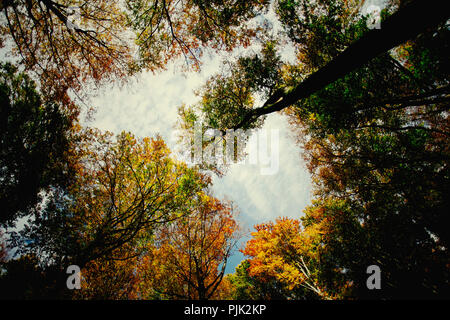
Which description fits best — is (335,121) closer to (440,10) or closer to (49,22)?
(440,10)

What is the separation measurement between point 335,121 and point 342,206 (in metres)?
9.63

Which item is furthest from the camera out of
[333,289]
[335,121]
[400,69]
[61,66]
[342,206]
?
[342,206]

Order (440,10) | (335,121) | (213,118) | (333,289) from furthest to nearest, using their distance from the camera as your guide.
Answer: (333,289) → (213,118) → (335,121) → (440,10)

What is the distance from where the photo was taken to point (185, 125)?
33.1ft

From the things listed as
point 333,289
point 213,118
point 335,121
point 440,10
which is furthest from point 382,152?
point 333,289

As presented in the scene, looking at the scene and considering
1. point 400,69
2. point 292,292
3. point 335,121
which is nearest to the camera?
point 400,69

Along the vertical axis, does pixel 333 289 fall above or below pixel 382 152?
below

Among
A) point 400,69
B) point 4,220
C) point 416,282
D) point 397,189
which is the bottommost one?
point 416,282

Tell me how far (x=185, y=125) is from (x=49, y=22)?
6.48 meters

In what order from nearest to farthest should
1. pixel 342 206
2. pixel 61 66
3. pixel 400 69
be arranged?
pixel 400 69, pixel 61 66, pixel 342 206

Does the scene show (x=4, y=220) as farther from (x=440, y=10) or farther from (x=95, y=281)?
(x=440, y=10)

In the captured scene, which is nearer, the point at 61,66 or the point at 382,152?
the point at 61,66

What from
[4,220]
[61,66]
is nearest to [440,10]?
[61,66]

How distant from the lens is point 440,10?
215 centimetres
